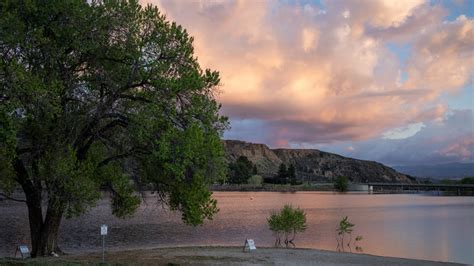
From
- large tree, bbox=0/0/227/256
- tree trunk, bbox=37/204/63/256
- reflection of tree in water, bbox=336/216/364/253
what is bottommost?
reflection of tree in water, bbox=336/216/364/253

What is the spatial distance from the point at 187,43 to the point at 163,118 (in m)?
4.27

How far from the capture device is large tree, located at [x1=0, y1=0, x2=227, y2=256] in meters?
23.0

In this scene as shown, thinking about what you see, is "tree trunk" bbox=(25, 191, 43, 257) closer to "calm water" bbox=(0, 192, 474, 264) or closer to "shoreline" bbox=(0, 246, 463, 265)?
"shoreline" bbox=(0, 246, 463, 265)

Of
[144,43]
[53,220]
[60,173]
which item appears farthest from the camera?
[53,220]

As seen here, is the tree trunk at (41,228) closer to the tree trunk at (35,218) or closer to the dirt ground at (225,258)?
the tree trunk at (35,218)

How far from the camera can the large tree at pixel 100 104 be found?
23.0 metres

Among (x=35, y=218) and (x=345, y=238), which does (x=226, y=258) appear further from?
(x=345, y=238)

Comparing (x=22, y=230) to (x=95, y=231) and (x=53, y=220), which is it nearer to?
(x=95, y=231)

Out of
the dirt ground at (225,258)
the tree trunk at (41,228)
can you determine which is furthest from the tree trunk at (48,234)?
the dirt ground at (225,258)

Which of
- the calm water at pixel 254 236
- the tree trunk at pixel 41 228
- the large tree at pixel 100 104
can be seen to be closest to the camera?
Result: the large tree at pixel 100 104

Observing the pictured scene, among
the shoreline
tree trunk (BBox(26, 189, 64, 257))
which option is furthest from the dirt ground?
tree trunk (BBox(26, 189, 64, 257))

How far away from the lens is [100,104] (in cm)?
2522

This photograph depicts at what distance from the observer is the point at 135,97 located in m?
26.1

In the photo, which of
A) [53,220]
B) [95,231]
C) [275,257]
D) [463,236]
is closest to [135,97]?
[53,220]
